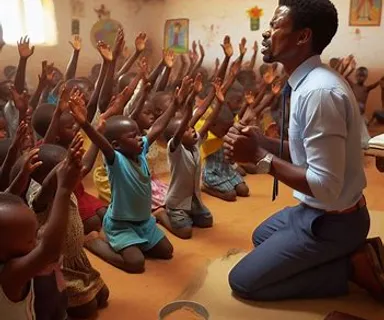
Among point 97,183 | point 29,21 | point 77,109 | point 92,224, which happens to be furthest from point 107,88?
point 29,21

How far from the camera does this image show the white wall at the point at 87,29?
477 centimetres

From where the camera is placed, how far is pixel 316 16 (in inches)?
66.5

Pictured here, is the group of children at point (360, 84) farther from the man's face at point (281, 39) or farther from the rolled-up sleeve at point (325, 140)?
the rolled-up sleeve at point (325, 140)

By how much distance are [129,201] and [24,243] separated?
3.31ft

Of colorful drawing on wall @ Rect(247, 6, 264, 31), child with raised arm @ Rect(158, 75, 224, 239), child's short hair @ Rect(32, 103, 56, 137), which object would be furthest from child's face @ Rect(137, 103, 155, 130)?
colorful drawing on wall @ Rect(247, 6, 264, 31)

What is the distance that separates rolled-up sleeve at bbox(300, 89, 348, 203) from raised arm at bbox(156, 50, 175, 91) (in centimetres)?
151

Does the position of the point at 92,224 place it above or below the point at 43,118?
below

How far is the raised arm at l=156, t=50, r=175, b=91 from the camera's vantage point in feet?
9.92

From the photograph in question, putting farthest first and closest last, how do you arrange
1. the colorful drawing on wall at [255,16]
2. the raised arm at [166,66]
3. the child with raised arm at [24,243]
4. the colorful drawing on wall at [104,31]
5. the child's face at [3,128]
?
the colorful drawing on wall at [255,16]
the colorful drawing on wall at [104,31]
the raised arm at [166,66]
the child's face at [3,128]
the child with raised arm at [24,243]

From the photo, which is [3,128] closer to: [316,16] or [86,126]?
[86,126]

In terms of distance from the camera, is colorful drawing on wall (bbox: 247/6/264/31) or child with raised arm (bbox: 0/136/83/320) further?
colorful drawing on wall (bbox: 247/6/264/31)

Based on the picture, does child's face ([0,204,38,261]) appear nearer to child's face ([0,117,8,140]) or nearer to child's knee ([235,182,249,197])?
child's face ([0,117,8,140])

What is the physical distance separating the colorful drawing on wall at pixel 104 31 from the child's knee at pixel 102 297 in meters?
3.77

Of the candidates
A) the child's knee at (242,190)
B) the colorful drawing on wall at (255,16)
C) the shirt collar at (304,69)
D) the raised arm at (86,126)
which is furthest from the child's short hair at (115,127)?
the colorful drawing on wall at (255,16)
